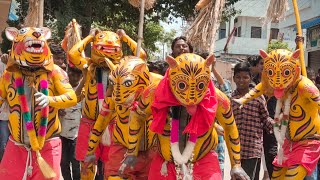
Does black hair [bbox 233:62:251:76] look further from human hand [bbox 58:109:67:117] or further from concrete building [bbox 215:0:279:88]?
concrete building [bbox 215:0:279:88]

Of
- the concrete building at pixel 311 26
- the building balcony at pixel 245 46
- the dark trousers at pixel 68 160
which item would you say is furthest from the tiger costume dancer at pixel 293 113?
the building balcony at pixel 245 46

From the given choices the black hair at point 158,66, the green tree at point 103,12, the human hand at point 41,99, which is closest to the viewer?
the human hand at point 41,99

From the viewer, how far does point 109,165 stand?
4504 millimetres

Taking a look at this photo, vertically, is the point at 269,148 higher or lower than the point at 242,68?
lower

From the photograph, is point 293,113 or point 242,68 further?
point 242,68

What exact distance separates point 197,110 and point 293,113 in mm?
1809

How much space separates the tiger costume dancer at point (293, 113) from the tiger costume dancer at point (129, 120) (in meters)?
1.30

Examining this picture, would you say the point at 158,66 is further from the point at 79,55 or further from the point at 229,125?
the point at 229,125

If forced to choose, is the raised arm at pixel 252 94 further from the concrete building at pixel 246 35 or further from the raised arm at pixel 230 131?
the concrete building at pixel 246 35

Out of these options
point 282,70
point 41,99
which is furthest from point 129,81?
point 282,70

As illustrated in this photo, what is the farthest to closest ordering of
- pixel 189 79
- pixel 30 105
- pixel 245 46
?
pixel 245 46
pixel 30 105
pixel 189 79

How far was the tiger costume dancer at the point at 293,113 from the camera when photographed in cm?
494

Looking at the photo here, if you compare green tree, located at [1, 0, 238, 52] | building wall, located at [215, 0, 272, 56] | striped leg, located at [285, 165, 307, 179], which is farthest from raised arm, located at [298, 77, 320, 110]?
building wall, located at [215, 0, 272, 56]

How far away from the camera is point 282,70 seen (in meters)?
4.93
